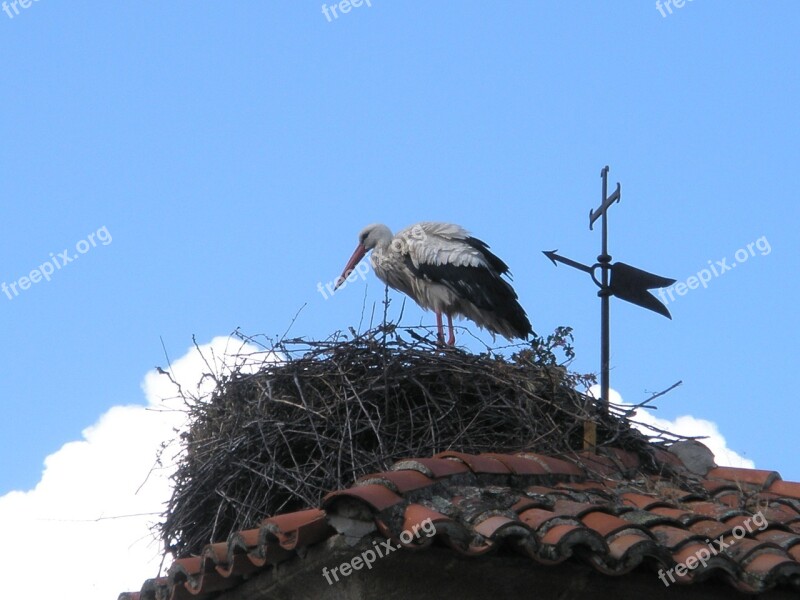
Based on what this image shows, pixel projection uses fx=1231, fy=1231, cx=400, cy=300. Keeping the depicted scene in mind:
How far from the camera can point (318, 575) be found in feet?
13.1

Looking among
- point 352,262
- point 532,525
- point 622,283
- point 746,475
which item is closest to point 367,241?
point 352,262

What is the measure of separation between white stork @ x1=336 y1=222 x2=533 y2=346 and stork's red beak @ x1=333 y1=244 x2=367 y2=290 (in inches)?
13.9

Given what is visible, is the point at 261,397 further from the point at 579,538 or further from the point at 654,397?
the point at 579,538

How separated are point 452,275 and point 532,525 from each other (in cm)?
505

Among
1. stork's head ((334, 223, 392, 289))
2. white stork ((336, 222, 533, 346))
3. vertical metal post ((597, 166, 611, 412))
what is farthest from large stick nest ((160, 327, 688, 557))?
stork's head ((334, 223, 392, 289))

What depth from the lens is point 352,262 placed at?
32.2ft

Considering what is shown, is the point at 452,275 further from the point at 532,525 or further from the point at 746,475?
the point at 532,525

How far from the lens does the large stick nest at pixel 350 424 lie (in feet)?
16.9

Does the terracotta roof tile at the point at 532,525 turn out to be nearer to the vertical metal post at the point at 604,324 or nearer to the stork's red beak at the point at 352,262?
the vertical metal post at the point at 604,324

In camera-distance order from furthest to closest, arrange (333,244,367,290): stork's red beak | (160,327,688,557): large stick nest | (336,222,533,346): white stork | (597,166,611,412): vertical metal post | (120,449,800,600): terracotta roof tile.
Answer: (333,244,367,290): stork's red beak < (336,222,533,346): white stork < (597,166,611,412): vertical metal post < (160,327,688,557): large stick nest < (120,449,800,600): terracotta roof tile

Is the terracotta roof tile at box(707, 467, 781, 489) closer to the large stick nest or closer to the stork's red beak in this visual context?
the large stick nest

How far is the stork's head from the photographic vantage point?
9492 mm

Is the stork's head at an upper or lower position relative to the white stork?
upper

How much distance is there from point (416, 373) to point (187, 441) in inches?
51.2
